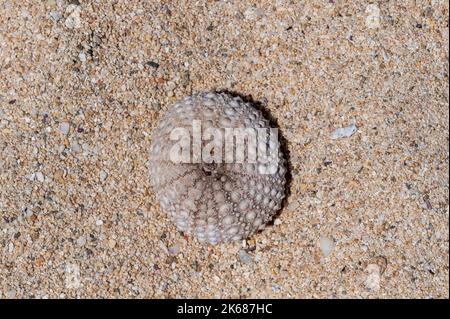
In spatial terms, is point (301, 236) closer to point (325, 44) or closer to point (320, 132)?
point (320, 132)

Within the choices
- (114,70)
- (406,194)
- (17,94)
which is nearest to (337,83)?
(406,194)

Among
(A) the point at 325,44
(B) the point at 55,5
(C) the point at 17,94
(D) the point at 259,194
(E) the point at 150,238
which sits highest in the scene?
(B) the point at 55,5

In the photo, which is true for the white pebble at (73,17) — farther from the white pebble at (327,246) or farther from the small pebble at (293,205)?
the white pebble at (327,246)

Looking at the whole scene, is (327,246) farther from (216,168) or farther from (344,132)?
(216,168)

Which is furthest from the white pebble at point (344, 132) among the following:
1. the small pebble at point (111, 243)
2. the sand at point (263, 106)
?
the small pebble at point (111, 243)

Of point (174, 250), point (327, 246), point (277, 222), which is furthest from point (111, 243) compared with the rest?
point (327, 246)

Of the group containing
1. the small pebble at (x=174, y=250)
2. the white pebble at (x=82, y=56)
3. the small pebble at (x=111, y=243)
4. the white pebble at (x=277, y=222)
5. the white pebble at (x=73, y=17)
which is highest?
the white pebble at (x=73, y=17)

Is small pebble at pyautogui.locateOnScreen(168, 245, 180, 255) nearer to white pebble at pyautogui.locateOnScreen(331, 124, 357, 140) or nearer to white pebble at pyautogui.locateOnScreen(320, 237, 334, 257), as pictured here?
white pebble at pyautogui.locateOnScreen(320, 237, 334, 257)
